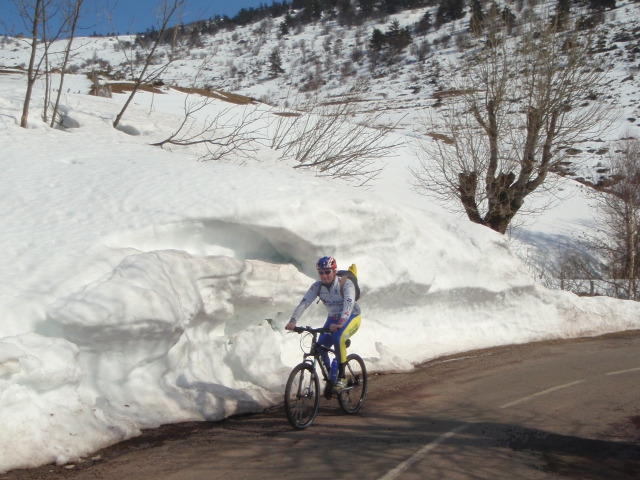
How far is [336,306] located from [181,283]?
213cm

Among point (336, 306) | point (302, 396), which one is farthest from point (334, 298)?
point (302, 396)

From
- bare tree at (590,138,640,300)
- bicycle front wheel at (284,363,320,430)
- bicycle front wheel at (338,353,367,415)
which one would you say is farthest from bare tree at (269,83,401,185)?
bare tree at (590,138,640,300)

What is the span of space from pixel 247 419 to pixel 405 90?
78.3 metres

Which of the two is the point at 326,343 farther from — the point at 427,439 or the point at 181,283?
the point at 181,283

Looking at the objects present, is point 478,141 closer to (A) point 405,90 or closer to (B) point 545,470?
(B) point 545,470

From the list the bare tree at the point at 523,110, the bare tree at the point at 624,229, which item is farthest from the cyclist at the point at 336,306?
the bare tree at the point at 624,229

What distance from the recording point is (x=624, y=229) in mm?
27031

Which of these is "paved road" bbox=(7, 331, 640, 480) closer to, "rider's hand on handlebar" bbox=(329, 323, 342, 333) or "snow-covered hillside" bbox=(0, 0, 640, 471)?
"snow-covered hillside" bbox=(0, 0, 640, 471)

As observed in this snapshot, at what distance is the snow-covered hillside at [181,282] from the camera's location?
21.7 ft

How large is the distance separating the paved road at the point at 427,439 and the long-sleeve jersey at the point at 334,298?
1313 millimetres

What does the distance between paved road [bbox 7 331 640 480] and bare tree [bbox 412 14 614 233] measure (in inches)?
390

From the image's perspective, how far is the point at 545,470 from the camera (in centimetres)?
551

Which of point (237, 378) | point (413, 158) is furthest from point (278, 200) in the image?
point (413, 158)

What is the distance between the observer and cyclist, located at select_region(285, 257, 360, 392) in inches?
301
